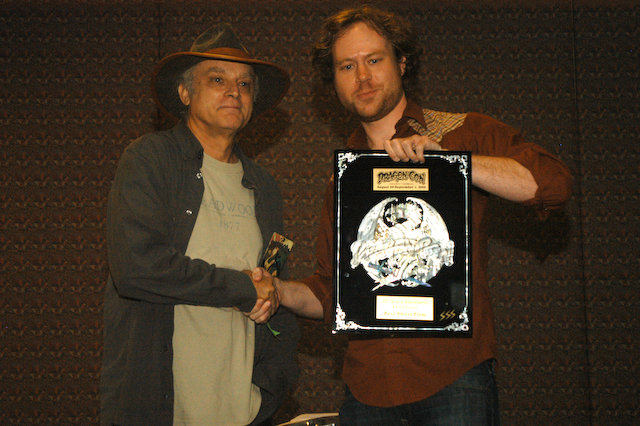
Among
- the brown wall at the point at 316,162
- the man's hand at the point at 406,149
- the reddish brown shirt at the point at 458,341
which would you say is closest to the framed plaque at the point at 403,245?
the man's hand at the point at 406,149

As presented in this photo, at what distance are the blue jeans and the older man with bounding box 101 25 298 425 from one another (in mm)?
565

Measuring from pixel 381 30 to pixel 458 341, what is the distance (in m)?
1.17

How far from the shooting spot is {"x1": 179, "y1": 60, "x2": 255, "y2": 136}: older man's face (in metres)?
2.25

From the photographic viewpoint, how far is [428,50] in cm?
375

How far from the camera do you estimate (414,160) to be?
1713 millimetres

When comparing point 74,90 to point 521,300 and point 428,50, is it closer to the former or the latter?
point 428,50

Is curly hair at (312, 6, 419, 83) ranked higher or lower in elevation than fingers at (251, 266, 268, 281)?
higher

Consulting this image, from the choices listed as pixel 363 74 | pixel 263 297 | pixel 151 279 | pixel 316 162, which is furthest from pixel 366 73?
pixel 316 162

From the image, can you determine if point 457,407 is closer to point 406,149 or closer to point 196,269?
point 406,149

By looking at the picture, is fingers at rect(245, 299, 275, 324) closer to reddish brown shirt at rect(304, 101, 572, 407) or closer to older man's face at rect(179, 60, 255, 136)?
reddish brown shirt at rect(304, 101, 572, 407)

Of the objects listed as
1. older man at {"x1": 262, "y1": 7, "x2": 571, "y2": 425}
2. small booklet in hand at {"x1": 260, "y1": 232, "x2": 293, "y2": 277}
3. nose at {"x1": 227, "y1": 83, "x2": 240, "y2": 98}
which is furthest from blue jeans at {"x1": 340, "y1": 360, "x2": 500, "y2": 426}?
nose at {"x1": 227, "y1": 83, "x2": 240, "y2": 98}

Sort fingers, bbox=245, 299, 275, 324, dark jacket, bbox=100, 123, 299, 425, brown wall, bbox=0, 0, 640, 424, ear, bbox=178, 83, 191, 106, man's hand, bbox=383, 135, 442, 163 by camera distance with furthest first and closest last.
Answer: brown wall, bbox=0, 0, 640, 424, ear, bbox=178, 83, 191, 106, fingers, bbox=245, 299, 275, 324, dark jacket, bbox=100, 123, 299, 425, man's hand, bbox=383, 135, 442, 163

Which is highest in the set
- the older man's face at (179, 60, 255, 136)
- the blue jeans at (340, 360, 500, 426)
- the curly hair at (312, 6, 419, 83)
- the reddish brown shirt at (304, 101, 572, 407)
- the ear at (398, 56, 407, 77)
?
the curly hair at (312, 6, 419, 83)

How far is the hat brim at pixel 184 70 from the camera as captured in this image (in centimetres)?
227
